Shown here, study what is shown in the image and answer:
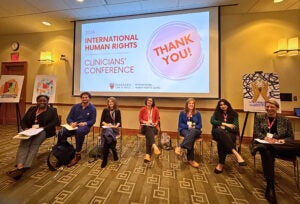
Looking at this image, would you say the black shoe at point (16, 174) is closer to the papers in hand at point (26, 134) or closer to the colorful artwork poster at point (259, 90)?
the papers in hand at point (26, 134)

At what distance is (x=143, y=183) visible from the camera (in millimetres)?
2039

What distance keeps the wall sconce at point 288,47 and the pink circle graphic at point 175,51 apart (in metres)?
1.75

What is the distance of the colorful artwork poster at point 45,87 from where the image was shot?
4316mm

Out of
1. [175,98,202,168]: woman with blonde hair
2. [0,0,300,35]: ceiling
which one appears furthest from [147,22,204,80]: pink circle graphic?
[175,98,202,168]: woman with blonde hair

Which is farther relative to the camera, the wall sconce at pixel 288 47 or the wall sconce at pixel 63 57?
the wall sconce at pixel 63 57

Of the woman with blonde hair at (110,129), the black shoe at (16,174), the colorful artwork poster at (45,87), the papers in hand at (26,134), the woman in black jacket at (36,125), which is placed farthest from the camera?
the colorful artwork poster at (45,87)

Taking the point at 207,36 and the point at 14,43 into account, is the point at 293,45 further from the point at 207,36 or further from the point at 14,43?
the point at 14,43

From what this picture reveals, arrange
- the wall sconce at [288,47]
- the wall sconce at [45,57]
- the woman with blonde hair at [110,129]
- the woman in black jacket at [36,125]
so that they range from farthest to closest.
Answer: the wall sconce at [45,57] → the wall sconce at [288,47] → the woman with blonde hair at [110,129] → the woman in black jacket at [36,125]

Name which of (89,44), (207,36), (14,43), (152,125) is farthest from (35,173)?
(14,43)

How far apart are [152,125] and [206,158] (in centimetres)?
119

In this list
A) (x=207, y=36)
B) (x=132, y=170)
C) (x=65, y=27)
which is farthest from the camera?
(x=65, y=27)

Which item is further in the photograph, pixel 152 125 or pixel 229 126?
pixel 152 125

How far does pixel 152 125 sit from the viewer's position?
2.92m

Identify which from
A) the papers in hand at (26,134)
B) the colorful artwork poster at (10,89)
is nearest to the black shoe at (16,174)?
the papers in hand at (26,134)
